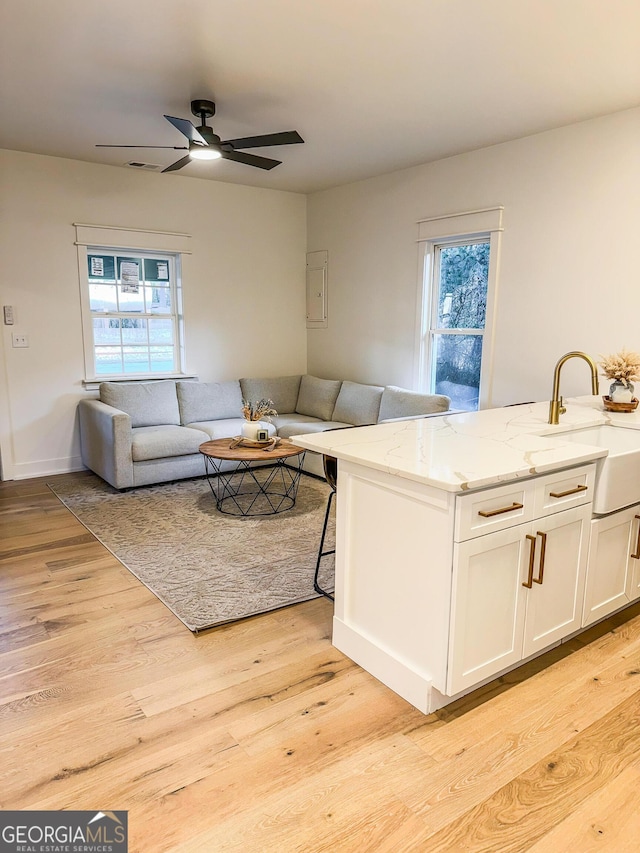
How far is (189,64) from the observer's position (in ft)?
10.0

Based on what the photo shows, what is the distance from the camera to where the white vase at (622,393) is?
3.04 m

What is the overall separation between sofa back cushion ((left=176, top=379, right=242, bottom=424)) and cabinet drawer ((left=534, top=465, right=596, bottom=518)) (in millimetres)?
3907

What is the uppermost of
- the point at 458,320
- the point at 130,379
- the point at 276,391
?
the point at 458,320

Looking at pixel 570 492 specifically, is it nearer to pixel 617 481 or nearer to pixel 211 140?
pixel 617 481

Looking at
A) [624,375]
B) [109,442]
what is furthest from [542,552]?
[109,442]

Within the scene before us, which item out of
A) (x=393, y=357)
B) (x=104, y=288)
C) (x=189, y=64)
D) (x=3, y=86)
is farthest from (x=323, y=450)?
(x=104, y=288)

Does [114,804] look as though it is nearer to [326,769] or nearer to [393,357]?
[326,769]

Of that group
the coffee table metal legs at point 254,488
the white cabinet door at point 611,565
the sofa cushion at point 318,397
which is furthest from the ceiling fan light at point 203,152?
the white cabinet door at point 611,565

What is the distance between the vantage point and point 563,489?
2.19 meters

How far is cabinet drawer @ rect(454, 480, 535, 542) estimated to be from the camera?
1854 mm

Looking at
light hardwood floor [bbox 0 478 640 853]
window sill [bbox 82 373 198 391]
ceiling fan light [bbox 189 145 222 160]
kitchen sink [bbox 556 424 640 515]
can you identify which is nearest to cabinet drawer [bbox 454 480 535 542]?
kitchen sink [bbox 556 424 640 515]

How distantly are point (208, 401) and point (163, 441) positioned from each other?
920 mm

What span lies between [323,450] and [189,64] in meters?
2.26

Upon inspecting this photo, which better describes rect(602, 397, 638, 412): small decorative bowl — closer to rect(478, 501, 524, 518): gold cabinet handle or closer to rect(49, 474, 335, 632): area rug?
rect(478, 501, 524, 518): gold cabinet handle
